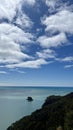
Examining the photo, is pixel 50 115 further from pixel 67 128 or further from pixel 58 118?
pixel 67 128

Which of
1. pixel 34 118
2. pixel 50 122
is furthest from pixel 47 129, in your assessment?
pixel 34 118

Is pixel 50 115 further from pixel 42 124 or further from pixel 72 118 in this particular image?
pixel 72 118

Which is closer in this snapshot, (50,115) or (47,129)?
(47,129)

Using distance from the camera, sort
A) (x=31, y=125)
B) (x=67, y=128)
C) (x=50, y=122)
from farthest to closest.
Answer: (x=31, y=125)
(x=50, y=122)
(x=67, y=128)

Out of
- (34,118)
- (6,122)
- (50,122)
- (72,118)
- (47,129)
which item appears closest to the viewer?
(72,118)

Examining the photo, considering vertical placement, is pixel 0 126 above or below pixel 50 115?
below

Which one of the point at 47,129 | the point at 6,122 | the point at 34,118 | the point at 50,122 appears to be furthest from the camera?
the point at 6,122

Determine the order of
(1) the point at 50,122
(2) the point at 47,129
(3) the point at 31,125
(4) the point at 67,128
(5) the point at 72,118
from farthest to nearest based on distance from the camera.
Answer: (3) the point at 31,125
(1) the point at 50,122
(2) the point at 47,129
(5) the point at 72,118
(4) the point at 67,128

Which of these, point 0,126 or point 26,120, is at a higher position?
point 26,120

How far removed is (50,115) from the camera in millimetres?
48844

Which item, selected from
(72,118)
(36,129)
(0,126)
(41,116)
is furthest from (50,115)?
(0,126)

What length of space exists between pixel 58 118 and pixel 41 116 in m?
5.98

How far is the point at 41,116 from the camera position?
49.5m

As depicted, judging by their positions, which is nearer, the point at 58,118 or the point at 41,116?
the point at 58,118
